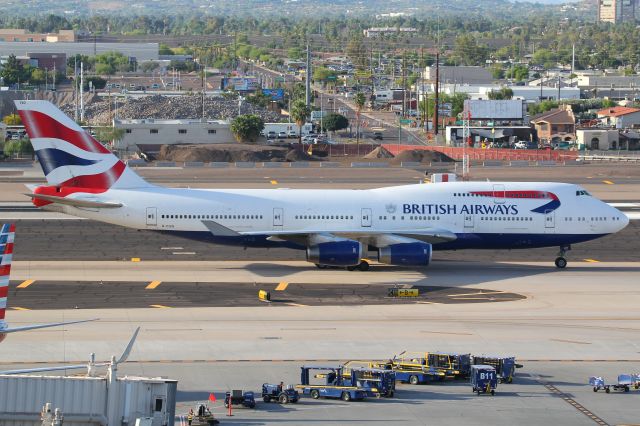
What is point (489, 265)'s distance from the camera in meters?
66.6

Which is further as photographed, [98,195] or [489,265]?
[489,265]

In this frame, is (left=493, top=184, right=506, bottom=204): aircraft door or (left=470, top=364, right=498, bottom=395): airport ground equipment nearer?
(left=470, top=364, right=498, bottom=395): airport ground equipment

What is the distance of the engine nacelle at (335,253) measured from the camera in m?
60.9

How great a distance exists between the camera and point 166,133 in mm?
153750

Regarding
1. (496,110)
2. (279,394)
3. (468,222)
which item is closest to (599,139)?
(496,110)

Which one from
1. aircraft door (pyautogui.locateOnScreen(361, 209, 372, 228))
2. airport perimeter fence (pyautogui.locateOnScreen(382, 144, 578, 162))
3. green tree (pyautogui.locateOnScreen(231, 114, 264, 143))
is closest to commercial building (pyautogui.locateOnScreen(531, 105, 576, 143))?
airport perimeter fence (pyautogui.locateOnScreen(382, 144, 578, 162))

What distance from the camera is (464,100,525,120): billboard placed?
178 metres

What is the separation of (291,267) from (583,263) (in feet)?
52.0

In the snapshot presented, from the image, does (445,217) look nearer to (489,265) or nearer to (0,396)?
(489,265)

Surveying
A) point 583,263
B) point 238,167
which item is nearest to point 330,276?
point 583,263

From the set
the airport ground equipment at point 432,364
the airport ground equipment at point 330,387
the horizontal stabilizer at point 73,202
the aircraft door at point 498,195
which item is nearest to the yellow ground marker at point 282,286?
the horizontal stabilizer at point 73,202

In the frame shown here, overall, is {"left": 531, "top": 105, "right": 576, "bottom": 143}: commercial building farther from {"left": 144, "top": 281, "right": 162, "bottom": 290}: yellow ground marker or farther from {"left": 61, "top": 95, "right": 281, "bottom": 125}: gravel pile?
{"left": 144, "top": 281, "right": 162, "bottom": 290}: yellow ground marker

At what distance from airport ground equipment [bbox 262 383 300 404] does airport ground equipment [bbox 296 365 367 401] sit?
3.09 ft

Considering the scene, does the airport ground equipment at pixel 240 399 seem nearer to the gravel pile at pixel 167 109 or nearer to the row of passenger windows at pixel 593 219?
the row of passenger windows at pixel 593 219
